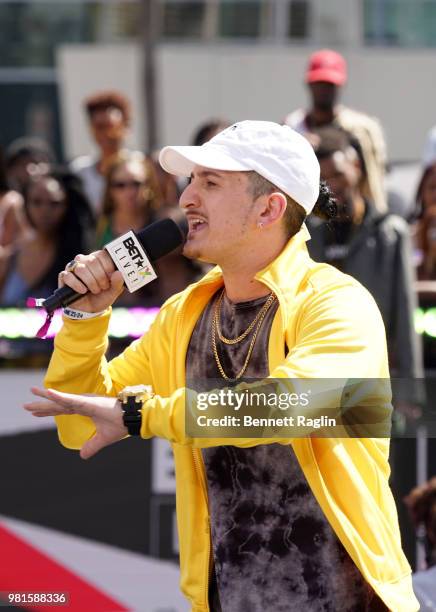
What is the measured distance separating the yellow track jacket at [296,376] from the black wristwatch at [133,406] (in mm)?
19

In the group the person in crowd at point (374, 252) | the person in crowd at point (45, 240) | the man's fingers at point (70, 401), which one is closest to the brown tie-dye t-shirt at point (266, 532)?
the man's fingers at point (70, 401)

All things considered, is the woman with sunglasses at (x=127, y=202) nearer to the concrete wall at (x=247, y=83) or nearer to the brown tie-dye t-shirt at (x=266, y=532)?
the brown tie-dye t-shirt at (x=266, y=532)

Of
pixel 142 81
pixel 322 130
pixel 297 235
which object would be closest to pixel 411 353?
pixel 322 130

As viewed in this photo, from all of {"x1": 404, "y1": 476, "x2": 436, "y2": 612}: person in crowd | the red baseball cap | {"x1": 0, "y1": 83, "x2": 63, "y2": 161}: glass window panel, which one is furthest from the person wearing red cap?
{"x1": 0, "y1": 83, "x2": 63, "y2": 161}: glass window panel

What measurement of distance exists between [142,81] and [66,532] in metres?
9.84

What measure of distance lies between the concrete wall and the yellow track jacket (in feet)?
45.9

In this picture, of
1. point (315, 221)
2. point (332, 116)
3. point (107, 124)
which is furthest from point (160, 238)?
point (107, 124)

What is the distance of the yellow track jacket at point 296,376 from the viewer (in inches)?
103

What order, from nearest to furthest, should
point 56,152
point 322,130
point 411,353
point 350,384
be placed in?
point 350,384 → point 411,353 → point 322,130 → point 56,152

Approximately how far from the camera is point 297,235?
2.97 metres

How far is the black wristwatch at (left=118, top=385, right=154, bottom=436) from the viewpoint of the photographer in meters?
2.57

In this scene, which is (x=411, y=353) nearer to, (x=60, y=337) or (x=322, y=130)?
(x=322, y=130)

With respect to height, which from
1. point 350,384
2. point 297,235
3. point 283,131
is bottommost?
point 350,384

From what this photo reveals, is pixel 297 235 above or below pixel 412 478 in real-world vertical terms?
above
